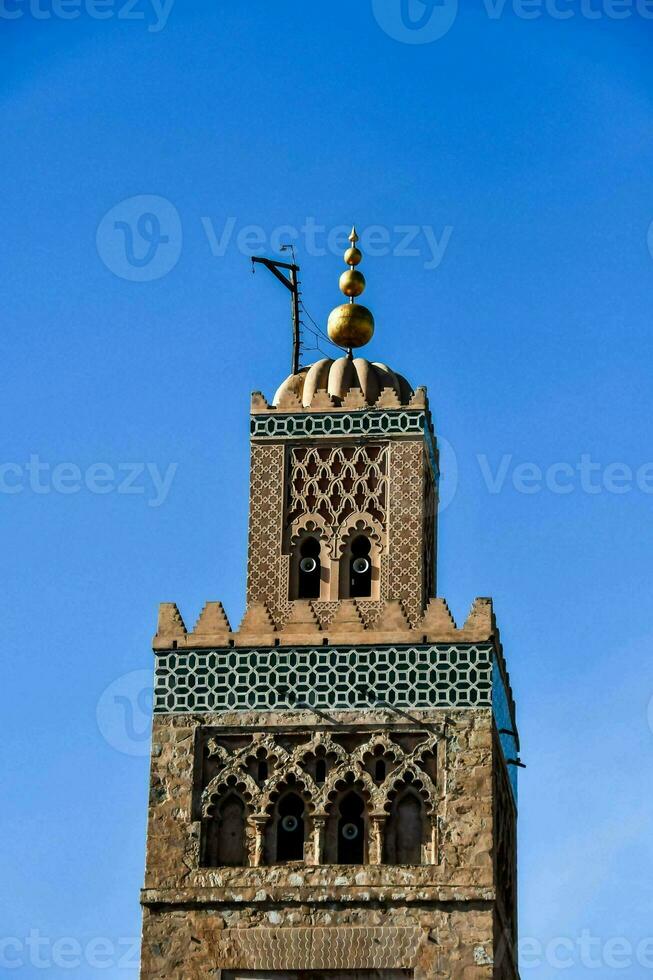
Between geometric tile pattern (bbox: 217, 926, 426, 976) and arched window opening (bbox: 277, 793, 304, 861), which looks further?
arched window opening (bbox: 277, 793, 304, 861)

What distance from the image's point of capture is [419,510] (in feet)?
91.1

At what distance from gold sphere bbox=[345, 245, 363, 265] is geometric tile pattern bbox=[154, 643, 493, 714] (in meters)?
4.51

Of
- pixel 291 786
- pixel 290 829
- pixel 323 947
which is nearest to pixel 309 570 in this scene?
pixel 291 786

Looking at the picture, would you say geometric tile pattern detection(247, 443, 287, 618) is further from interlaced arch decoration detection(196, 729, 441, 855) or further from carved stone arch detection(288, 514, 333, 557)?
interlaced arch decoration detection(196, 729, 441, 855)

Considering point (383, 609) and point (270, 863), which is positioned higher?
point (383, 609)

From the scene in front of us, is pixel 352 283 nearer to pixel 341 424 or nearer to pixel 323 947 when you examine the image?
pixel 341 424

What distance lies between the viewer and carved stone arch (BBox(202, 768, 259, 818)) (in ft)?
87.0

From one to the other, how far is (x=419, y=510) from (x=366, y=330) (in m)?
2.23

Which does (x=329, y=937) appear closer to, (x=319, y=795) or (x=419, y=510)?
(x=319, y=795)

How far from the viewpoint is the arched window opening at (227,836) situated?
26.4 m

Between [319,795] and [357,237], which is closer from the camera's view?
[319,795]

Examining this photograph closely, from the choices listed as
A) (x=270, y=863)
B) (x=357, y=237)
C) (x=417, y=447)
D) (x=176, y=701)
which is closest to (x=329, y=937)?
(x=270, y=863)

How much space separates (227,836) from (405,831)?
1632 millimetres

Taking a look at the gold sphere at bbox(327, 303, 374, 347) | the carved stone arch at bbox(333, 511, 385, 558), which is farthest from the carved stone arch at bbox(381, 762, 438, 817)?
the gold sphere at bbox(327, 303, 374, 347)
